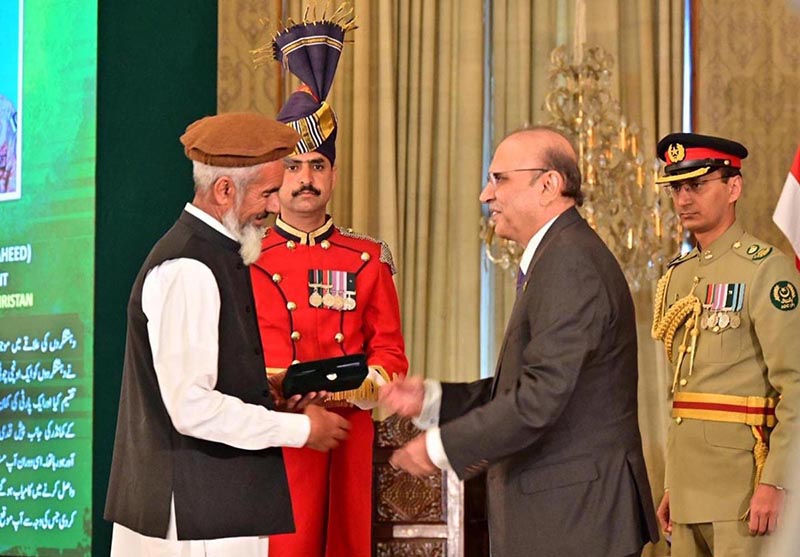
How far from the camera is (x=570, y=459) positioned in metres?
2.65

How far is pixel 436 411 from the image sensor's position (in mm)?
3004

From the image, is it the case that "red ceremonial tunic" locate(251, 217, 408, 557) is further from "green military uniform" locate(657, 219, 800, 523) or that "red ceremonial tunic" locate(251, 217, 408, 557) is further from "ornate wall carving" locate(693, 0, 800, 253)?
"ornate wall carving" locate(693, 0, 800, 253)

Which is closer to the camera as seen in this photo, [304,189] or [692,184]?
[692,184]

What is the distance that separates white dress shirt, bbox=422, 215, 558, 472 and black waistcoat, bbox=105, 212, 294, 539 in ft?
1.11

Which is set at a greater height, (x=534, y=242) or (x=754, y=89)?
(x=754, y=89)

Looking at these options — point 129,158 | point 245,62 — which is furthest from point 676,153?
point 245,62

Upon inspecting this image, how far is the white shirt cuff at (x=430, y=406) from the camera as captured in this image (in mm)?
3000

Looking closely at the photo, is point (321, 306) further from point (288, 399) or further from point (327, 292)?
point (288, 399)

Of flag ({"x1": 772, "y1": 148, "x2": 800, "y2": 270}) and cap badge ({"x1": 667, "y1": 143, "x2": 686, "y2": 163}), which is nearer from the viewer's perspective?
cap badge ({"x1": 667, "y1": 143, "x2": 686, "y2": 163})

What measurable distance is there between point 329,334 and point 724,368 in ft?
3.89

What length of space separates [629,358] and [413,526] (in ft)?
7.33

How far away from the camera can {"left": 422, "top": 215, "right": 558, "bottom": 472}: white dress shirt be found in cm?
262

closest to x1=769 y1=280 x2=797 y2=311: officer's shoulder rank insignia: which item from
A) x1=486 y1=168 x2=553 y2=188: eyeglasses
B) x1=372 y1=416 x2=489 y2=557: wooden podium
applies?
x1=486 y1=168 x2=553 y2=188: eyeglasses

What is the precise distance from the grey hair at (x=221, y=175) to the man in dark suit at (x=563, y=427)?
2.21ft
